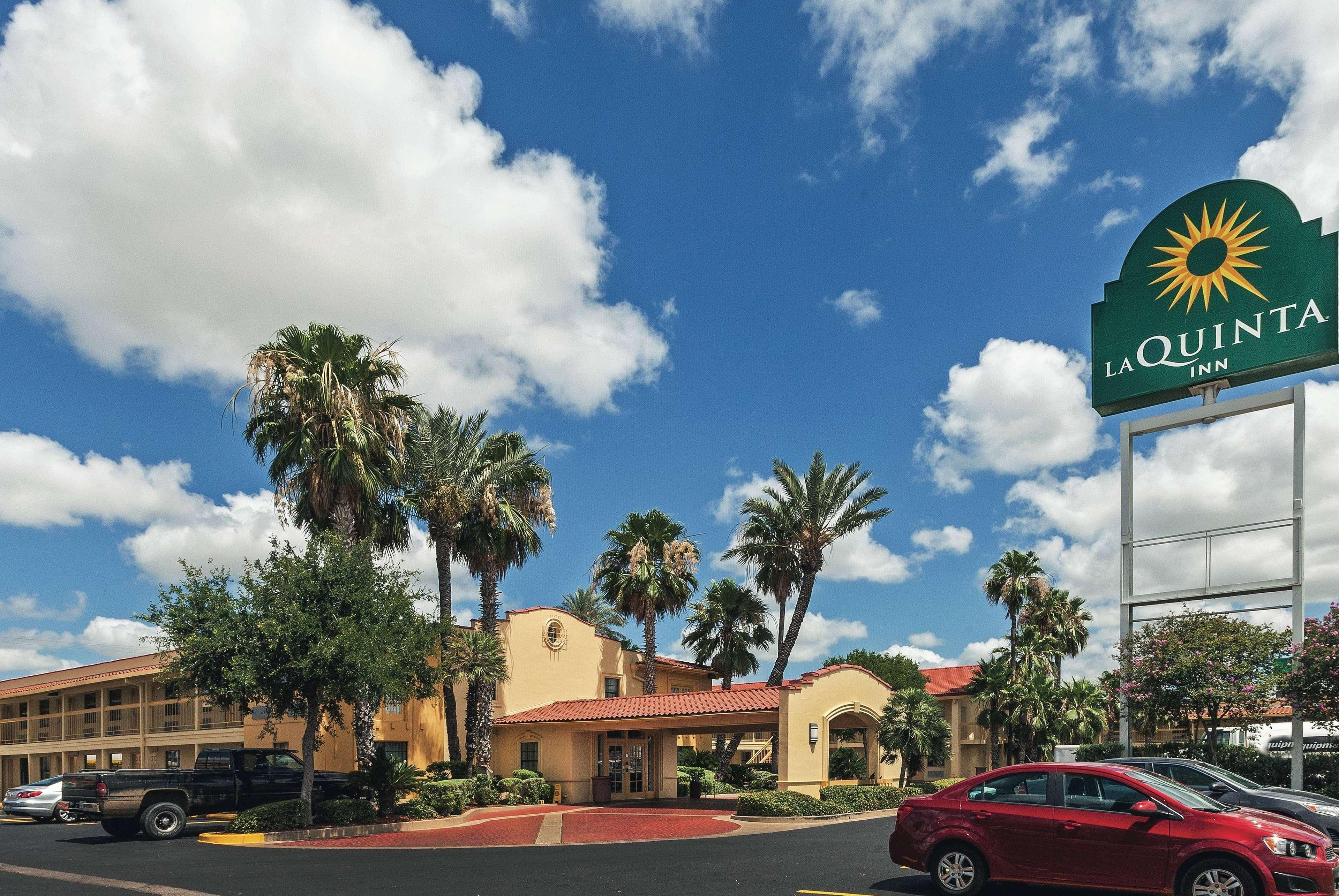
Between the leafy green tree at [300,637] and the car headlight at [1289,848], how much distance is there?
665 inches

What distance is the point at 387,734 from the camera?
112 ft

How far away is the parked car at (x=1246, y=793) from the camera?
15430 millimetres

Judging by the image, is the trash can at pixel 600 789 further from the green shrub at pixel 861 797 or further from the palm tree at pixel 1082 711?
the palm tree at pixel 1082 711

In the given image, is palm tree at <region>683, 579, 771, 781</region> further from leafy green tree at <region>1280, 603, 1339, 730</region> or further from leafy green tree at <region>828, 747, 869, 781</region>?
leafy green tree at <region>1280, 603, 1339, 730</region>

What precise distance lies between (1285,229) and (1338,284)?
1.81 meters

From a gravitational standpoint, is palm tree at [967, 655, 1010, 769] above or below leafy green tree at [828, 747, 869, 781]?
above

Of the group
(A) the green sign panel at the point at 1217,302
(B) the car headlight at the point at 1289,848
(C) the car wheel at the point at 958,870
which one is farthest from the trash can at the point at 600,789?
(B) the car headlight at the point at 1289,848

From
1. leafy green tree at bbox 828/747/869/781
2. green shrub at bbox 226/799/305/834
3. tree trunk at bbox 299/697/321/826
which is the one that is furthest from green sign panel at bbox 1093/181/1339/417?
green shrub at bbox 226/799/305/834

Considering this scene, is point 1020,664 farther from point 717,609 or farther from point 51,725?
point 51,725

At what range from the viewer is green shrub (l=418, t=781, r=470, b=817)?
26.4 meters

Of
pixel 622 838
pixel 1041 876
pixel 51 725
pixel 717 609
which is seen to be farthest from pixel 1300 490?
pixel 51 725

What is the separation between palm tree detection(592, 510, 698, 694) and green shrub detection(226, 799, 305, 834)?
18.6m

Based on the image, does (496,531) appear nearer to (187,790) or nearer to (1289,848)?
(187,790)

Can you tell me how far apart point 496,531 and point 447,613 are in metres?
3.34
